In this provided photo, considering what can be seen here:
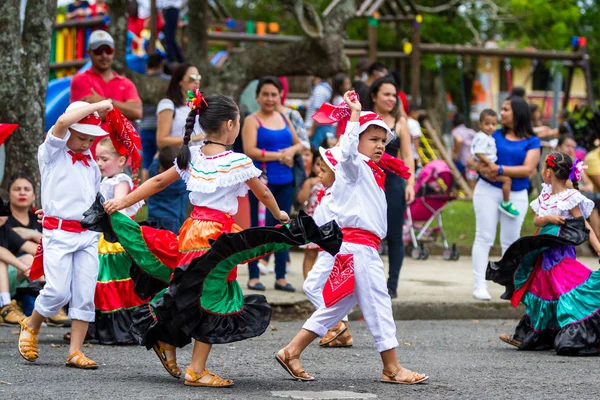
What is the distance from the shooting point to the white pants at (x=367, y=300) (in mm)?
6535

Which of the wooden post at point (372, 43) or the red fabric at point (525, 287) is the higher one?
the wooden post at point (372, 43)

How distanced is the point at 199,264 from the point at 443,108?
84.0ft

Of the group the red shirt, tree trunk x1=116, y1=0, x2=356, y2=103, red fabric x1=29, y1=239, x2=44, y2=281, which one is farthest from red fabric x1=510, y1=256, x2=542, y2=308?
tree trunk x1=116, y1=0, x2=356, y2=103

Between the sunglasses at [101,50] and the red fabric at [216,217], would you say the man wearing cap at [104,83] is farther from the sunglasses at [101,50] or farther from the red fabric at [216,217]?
the red fabric at [216,217]

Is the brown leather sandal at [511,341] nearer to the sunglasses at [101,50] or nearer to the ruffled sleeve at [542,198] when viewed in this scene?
the ruffled sleeve at [542,198]

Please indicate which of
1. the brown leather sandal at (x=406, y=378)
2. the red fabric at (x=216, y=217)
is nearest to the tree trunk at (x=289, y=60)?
the red fabric at (x=216, y=217)

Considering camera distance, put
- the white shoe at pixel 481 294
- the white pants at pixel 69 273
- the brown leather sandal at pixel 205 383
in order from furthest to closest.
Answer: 1. the white shoe at pixel 481 294
2. the white pants at pixel 69 273
3. the brown leather sandal at pixel 205 383

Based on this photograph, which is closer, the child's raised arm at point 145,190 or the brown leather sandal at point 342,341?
the child's raised arm at point 145,190

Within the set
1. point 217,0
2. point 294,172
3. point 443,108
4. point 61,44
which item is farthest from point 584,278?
point 443,108

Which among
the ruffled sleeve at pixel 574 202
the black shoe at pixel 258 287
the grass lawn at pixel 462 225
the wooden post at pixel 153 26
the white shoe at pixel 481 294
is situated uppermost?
the wooden post at pixel 153 26

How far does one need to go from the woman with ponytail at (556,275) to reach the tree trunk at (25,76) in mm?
4681

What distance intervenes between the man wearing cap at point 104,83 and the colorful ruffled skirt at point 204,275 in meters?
3.67

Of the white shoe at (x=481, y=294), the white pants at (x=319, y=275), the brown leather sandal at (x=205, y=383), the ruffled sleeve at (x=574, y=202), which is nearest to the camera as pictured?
the brown leather sandal at (x=205, y=383)

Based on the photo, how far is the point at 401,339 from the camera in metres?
8.76
